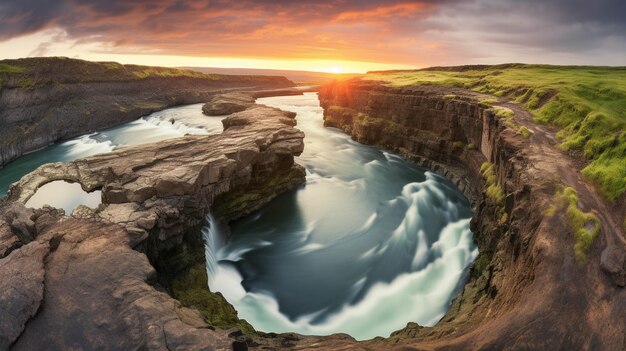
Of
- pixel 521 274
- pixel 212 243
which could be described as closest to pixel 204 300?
pixel 212 243

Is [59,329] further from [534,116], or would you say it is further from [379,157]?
[379,157]

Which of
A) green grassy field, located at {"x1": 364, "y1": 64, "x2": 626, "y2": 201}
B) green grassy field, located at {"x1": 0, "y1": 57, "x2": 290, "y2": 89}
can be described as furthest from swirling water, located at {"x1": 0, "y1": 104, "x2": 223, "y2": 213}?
green grassy field, located at {"x1": 364, "y1": 64, "x2": 626, "y2": 201}

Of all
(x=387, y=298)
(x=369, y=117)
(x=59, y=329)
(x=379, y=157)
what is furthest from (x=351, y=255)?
(x=369, y=117)

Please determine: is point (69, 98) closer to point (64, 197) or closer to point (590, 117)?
point (64, 197)

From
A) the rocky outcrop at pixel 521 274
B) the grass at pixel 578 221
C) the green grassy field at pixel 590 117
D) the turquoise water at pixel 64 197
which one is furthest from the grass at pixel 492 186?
the turquoise water at pixel 64 197

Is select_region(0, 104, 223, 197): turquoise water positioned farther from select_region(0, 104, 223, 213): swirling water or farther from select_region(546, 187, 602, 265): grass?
select_region(546, 187, 602, 265): grass
